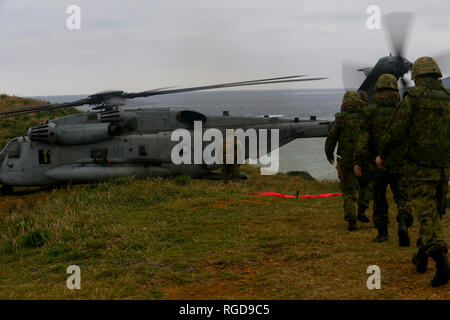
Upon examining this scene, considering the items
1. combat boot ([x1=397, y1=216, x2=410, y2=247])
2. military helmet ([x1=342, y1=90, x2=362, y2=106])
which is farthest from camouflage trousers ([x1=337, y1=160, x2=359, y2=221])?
combat boot ([x1=397, y1=216, x2=410, y2=247])

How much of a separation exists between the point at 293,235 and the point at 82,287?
3.52 m

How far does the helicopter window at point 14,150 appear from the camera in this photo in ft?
57.9

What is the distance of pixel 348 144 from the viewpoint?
8.58 meters

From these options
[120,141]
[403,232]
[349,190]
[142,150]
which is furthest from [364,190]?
[120,141]

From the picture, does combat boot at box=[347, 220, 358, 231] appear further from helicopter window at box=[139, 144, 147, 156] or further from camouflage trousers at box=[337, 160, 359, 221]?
helicopter window at box=[139, 144, 147, 156]

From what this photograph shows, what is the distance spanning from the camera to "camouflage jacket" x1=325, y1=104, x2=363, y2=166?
8.55m

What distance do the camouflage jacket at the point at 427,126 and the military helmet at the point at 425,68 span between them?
8 cm

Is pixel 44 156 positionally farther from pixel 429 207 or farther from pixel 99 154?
pixel 429 207

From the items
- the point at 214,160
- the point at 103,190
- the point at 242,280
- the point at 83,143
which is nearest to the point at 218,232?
the point at 242,280

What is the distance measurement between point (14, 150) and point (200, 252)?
495 inches

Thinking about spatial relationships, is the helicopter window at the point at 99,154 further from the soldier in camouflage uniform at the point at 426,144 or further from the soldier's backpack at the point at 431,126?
the soldier's backpack at the point at 431,126

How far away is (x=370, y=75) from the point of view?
15.1 m

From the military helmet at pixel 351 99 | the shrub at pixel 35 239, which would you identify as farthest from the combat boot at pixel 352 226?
the shrub at pixel 35 239
